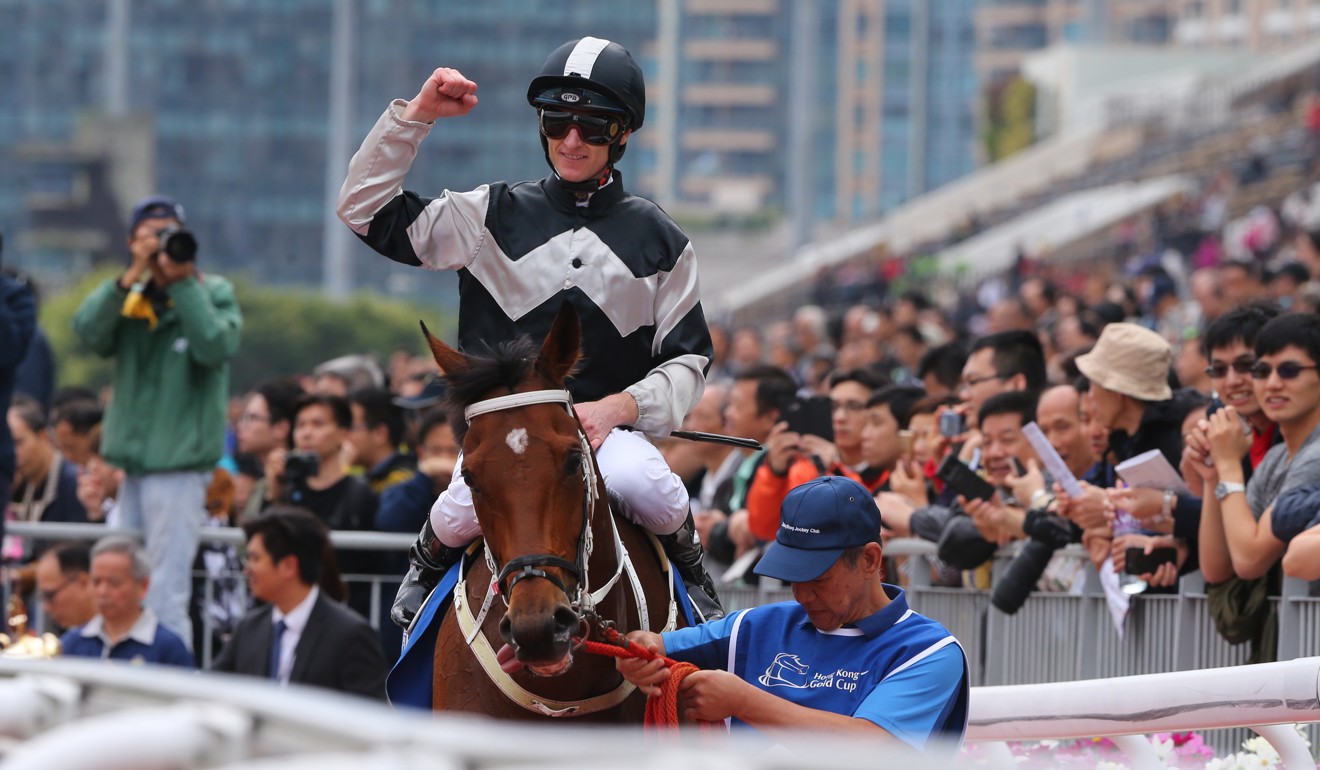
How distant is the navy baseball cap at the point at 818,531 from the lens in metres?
4.42

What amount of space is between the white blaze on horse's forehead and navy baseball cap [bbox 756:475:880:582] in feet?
1.91

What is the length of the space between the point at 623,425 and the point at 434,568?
0.63 m

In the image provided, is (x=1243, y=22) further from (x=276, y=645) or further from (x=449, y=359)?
(x=449, y=359)

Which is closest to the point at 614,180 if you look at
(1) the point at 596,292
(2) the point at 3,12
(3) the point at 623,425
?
(1) the point at 596,292

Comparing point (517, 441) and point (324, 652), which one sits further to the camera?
point (324, 652)

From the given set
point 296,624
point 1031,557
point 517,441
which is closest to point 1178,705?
point 517,441

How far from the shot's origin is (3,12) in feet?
328

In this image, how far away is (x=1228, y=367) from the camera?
6473 millimetres

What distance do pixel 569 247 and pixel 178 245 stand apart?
13.5 ft

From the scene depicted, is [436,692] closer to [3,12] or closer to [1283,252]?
[1283,252]

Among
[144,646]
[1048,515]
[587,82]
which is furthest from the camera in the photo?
[144,646]

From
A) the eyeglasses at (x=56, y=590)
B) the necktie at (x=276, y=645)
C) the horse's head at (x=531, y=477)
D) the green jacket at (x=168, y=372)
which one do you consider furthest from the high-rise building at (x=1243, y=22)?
the horse's head at (x=531, y=477)

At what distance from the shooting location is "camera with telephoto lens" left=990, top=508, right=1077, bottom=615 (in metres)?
6.62

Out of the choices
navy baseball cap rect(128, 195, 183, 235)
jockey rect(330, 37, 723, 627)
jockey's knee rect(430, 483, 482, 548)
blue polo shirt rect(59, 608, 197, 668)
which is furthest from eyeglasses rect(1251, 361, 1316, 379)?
navy baseball cap rect(128, 195, 183, 235)
